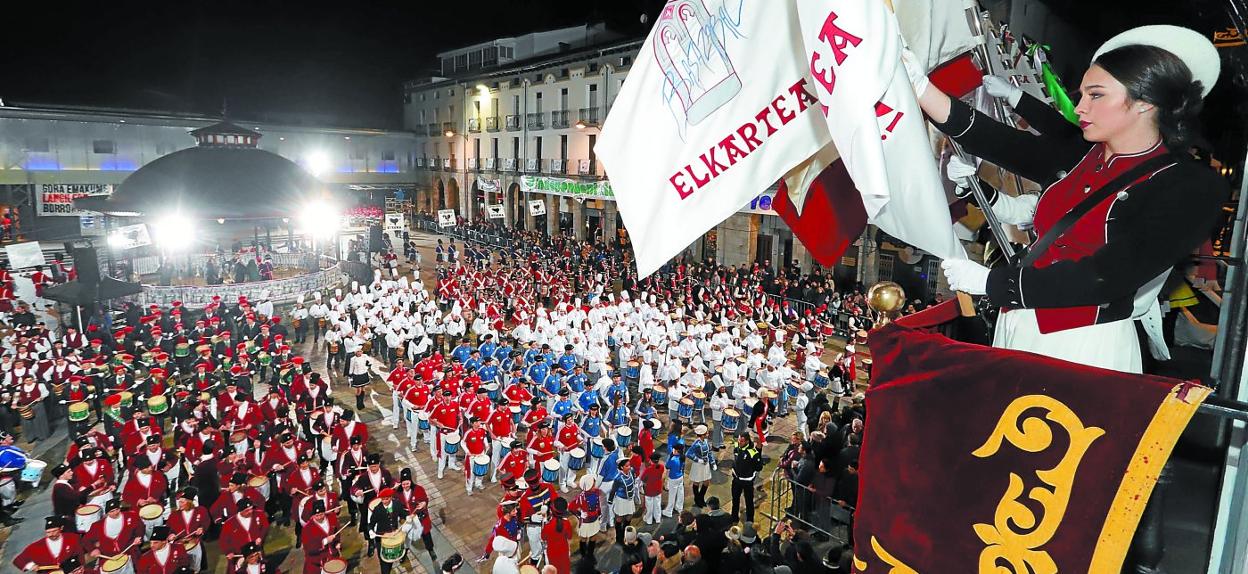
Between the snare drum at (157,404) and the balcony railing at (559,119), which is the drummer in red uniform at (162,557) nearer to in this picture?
the snare drum at (157,404)

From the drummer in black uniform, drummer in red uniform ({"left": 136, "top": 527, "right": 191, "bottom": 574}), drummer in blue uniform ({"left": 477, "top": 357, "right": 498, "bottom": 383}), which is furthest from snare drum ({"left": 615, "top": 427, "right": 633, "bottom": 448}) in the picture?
drummer in red uniform ({"left": 136, "top": 527, "right": 191, "bottom": 574})

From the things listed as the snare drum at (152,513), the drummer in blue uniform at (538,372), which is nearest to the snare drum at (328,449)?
the snare drum at (152,513)

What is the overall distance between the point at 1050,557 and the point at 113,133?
5644 centimetres

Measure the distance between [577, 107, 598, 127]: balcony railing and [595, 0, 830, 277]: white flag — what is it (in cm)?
3816

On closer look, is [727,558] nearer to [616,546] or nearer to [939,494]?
[616,546]

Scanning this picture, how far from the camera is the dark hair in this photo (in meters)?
2.29

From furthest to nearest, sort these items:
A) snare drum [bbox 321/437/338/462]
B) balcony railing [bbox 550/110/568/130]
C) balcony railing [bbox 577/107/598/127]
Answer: balcony railing [bbox 550/110/568/130] → balcony railing [bbox 577/107/598/127] → snare drum [bbox 321/437/338/462]

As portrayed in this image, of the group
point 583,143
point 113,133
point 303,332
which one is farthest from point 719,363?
point 113,133

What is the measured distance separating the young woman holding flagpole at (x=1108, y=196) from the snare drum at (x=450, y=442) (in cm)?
1146

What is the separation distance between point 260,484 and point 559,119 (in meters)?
35.7

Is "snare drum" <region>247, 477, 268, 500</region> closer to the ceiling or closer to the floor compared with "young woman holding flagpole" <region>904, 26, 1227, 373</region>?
closer to the floor

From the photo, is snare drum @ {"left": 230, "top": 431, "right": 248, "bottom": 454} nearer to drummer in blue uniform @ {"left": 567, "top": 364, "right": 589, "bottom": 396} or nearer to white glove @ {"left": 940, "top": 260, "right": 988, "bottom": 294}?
drummer in blue uniform @ {"left": 567, "top": 364, "right": 589, "bottom": 396}

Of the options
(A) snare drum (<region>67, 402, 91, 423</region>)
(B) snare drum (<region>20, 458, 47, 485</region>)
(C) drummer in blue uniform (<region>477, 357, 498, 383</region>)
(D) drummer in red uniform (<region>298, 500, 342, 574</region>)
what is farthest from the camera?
(C) drummer in blue uniform (<region>477, 357, 498, 383</region>)

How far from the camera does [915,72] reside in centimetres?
253
